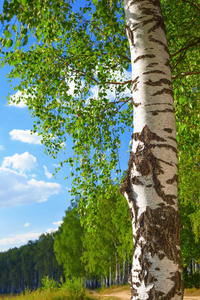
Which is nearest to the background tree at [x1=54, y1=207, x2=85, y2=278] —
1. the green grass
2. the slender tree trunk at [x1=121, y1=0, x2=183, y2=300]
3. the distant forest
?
the distant forest

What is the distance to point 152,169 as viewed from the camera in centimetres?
269

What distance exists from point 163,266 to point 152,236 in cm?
26

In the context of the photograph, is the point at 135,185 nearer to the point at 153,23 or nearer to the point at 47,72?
the point at 153,23

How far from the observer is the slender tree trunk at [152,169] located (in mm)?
2488

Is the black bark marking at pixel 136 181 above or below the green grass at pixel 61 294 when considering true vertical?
above

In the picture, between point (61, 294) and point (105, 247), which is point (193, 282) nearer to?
point (105, 247)

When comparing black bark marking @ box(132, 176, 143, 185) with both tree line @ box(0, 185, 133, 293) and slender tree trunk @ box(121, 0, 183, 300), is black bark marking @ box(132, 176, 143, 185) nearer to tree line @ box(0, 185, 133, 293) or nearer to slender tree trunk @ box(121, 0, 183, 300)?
slender tree trunk @ box(121, 0, 183, 300)

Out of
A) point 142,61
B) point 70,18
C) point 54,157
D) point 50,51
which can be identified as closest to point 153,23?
point 142,61

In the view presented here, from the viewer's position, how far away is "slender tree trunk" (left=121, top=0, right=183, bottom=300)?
2488mm

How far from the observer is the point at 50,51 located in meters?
6.05

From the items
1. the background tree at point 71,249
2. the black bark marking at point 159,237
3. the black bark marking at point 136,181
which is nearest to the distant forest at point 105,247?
the background tree at point 71,249

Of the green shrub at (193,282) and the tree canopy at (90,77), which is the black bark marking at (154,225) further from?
the green shrub at (193,282)

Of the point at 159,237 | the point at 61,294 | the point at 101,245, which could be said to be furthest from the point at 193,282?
the point at 159,237

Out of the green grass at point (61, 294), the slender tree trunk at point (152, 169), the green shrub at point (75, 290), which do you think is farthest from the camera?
the green shrub at point (75, 290)
